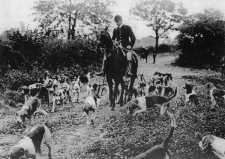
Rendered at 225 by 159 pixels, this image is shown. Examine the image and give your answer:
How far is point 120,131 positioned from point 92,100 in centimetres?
188

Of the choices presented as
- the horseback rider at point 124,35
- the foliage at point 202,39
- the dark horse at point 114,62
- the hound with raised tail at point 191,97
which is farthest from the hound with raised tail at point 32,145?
the foliage at point 202,39

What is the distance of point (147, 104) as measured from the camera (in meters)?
9.84

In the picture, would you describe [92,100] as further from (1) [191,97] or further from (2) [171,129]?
(2) [171,129]

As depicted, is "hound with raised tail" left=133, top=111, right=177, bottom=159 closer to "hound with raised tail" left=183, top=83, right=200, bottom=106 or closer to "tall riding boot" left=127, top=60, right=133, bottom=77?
"hound with raised tail" left=183, top=83, right=200, bottom=106

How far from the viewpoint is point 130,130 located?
9.04m

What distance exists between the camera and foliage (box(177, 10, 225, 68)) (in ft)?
41.2

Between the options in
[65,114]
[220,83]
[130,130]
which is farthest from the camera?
[220,83]

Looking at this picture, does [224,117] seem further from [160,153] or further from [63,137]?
[63,137]

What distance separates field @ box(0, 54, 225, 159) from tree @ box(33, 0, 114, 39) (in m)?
2.32

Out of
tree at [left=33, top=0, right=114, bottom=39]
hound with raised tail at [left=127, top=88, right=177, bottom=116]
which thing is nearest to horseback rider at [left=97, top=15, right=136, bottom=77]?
tree at [left=33, top=0, right=114, bottom=39]

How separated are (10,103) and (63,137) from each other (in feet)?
13.0

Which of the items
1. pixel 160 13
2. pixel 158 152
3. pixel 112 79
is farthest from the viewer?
pixel 112 79

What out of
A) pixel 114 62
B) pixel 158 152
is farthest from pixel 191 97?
pixel 158 152

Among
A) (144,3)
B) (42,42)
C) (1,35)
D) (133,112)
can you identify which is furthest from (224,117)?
(1,35)
